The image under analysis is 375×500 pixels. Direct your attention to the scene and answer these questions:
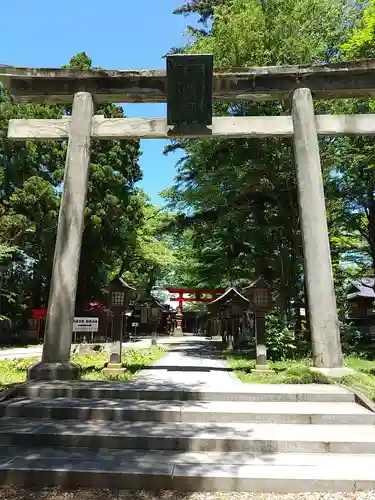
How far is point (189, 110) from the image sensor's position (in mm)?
8641

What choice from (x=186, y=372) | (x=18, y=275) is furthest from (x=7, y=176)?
(x=186, y=372)

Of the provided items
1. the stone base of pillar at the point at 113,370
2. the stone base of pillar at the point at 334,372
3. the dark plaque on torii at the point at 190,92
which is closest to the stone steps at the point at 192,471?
the stone base of pillar at the point at 334,372

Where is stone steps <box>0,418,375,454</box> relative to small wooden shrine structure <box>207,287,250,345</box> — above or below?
below

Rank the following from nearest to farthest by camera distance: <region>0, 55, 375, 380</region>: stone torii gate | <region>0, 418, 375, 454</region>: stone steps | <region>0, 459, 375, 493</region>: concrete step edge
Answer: <region>0, 459, 375, 493</region>: concrete step edge → <region>0, 418, 375, 454</region>: stone steps → <region>0, 55, 375, 380</region>: stone torii gate

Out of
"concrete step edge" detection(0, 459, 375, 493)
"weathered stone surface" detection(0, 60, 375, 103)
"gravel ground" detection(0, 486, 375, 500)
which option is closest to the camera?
"gravel ground" detection(0, 486, 375, 500)

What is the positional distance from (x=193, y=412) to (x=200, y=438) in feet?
2.45

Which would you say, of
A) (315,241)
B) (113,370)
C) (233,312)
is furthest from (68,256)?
(233,312)

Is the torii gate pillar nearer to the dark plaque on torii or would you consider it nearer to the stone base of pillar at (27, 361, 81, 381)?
the stone base of pillar at (27, 361, 81, 381)

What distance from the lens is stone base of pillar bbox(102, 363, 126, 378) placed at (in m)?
8.29

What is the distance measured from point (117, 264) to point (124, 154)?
31.2 feet

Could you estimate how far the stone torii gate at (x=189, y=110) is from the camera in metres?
8.28

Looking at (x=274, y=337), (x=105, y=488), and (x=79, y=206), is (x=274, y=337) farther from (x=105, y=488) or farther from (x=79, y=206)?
(x=105, y=488)

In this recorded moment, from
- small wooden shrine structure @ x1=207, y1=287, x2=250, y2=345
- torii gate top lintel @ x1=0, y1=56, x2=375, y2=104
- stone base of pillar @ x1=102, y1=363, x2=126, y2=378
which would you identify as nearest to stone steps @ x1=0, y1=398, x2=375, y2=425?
stone base of pillar @ x1=102, y1=363, x2=126, y2=378

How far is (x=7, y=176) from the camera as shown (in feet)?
74.3
